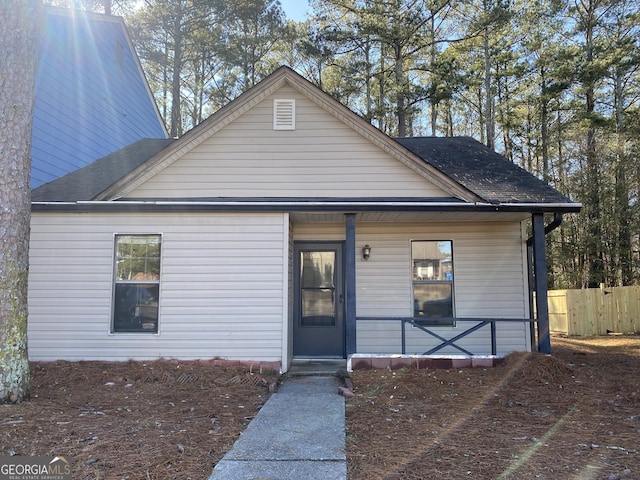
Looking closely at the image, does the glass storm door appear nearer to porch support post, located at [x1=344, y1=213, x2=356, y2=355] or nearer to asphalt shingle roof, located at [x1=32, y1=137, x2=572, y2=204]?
porch support post, located at [x1=344, y1=213, x2=356, y2=355]

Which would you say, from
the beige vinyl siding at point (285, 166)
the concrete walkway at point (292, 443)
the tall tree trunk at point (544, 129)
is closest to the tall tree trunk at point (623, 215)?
the tall tree trunk at point (544, 129)

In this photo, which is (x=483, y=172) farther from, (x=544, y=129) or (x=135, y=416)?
(x=544, y=129)

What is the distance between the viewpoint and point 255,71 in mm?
20500

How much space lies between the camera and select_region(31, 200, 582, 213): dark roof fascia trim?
260 inches

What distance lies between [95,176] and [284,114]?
4.08m

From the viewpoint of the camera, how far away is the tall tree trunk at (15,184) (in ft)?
14.6

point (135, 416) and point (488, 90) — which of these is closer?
point (135, 416)

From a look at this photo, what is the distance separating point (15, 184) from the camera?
15.1 feet

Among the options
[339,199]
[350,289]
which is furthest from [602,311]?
[339,199]

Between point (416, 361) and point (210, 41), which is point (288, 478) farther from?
point (210, 41)

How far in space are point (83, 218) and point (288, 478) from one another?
5452 millimetres

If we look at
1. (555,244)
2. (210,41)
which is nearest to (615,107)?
(555,244)

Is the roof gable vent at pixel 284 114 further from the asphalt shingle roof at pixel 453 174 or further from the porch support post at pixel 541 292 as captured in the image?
the porch support post at pixel 541 292

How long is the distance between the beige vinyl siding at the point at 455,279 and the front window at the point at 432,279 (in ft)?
0.35
